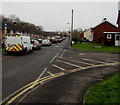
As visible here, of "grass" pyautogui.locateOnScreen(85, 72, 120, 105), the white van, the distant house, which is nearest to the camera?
"grass" pyautogui.locateOnScreen(85, 72, 120, 105)

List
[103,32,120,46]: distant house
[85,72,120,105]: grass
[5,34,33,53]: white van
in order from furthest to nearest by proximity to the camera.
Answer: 1. [103,32,120,46]: distant house
2. [5,34,33,53]: white van
3. [85,72,120,105]: grass

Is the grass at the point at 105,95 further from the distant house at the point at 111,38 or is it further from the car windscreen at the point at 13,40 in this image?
the distant house at the point at 111,38

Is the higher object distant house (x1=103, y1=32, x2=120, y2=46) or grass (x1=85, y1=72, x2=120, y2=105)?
distant house (x1=103, y1=32, x2=120, y2=46)

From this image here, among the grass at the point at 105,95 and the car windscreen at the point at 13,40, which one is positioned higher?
the car windscreen at the point at 13,40

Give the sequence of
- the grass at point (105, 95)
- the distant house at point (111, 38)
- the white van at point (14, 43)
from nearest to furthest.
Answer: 1. the grass at point (105, 95)
2. the white van at point (14, 43)
3. the distant house at point (111, 38)

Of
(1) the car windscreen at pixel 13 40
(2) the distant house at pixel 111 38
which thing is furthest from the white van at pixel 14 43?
(2) the distant house at pixel 111 38

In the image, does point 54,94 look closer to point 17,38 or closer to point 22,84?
point 22,84

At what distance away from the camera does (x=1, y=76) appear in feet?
29.0

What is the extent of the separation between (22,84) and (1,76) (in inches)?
73.8

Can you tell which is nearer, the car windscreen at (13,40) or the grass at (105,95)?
the grass at (105,95)

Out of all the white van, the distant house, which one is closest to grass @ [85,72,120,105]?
the white van

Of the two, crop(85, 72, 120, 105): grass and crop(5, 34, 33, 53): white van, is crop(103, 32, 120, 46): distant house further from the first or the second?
crop(85, 72, 120, 105): grass

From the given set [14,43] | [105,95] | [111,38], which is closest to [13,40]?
[14,43]

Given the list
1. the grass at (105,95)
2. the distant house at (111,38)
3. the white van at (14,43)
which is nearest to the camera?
the grass at (105,95)
